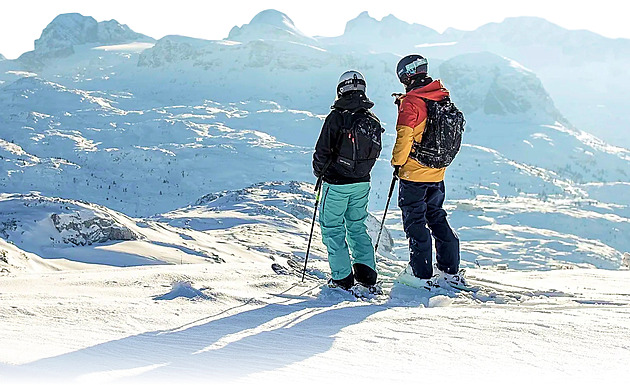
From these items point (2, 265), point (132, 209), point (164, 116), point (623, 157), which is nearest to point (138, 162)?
point (132, 209)

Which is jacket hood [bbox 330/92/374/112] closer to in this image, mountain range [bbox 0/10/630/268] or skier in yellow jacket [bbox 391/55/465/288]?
skier in yellow jacket [bbox 391/55/465/288]

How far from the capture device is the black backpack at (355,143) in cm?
511

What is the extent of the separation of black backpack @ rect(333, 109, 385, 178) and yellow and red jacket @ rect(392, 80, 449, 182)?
8.3 inches

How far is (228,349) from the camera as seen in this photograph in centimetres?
321

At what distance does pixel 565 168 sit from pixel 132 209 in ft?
345

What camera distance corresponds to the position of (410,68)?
5.44m

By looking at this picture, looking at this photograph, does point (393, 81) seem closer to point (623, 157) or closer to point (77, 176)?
A: point (623, 157)

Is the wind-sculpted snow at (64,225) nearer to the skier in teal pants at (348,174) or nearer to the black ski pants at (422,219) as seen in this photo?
the skier in teal pants at (348,174)

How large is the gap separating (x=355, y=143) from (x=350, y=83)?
1.65 feet

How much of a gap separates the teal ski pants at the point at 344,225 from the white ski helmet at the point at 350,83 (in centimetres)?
78

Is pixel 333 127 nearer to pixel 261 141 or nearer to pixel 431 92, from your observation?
pixel 431 92

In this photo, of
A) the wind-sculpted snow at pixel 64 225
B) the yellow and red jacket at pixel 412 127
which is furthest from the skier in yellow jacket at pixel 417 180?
the wind-sculpted snow at pixel 64 225

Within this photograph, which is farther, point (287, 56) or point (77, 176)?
point (287, 56)

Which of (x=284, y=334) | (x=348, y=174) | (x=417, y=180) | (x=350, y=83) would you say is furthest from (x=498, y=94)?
(x=284, y=334)
